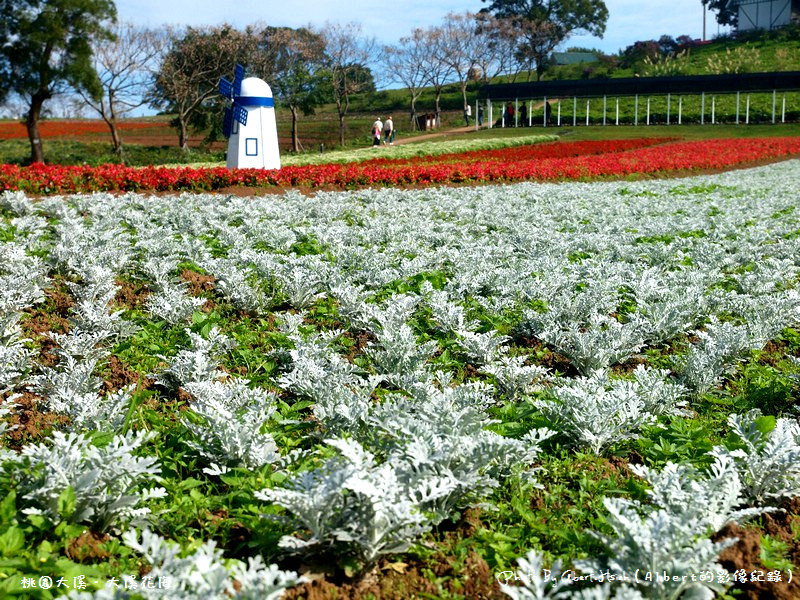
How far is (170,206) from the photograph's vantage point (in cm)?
1162

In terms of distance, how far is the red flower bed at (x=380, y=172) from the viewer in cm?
1462

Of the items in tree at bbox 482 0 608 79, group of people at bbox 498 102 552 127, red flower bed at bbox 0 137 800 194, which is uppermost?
tree at bbox 482 0 608 79

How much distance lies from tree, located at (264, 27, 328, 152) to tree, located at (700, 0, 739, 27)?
65.7 metres

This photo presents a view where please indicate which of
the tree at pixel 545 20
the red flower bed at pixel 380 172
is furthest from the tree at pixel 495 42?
the red flower bed at pixel 380 172

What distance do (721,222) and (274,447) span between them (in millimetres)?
9433

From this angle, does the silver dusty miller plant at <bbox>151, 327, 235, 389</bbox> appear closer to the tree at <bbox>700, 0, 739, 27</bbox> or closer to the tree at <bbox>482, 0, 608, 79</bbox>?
the tree at <bbox>482, 0, 608, 79</bbox>

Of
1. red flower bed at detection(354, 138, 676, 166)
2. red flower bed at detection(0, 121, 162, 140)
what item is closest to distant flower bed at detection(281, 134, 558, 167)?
red flower bed at detection(354, 138, 676, 166)

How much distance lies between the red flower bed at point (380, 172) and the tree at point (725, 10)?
7050 centimetres

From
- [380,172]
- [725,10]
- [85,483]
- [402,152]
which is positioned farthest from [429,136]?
[725,10]

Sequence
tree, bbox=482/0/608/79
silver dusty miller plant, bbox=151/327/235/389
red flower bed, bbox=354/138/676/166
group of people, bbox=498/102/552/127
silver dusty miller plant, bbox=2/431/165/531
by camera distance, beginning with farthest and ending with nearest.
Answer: tree, bbox=482/0/608/79
group of people, bbox=498/102/552/127
red flower bed, bbox=354/138/676/166
silver dusty miller plant, bbox=151/327/235/389
silver dusty miller plant, bbox=2/431/165/531

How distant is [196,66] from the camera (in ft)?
128

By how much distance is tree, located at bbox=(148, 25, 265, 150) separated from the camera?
38031 mm

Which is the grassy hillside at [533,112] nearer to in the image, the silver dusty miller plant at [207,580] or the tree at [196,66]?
the tree at [196,66]

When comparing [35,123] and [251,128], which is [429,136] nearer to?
[35,123]
